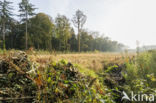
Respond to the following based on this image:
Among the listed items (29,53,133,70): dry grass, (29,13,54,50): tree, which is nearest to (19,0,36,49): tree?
(29,13,54,50): tree

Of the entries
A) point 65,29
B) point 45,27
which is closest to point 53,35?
point 45,27

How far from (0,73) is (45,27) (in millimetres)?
25595

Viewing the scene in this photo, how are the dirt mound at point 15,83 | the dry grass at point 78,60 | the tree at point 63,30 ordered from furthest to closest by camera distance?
the tree at point 63,30 → the dry grass at point 78,60 → the dirt mound at point 15,83

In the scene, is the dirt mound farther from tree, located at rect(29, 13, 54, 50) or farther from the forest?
tree, located at rect(29, 13, 54, 50)

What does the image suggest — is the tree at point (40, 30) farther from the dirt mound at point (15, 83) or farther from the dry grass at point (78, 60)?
the dirt mound at point (15, 83)

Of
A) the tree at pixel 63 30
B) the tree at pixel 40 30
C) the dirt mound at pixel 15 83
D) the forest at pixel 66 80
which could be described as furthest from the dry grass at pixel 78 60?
the tree at pixel 40 30

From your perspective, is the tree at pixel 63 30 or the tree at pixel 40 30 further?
the tree at pixel 40 30

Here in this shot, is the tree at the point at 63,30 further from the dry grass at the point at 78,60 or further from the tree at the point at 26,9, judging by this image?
the dry grass at the point at 78,60

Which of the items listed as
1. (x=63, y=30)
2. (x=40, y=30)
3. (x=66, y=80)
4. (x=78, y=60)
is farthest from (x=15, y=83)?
(x=40, y=30)

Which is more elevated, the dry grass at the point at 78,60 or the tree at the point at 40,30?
the tree at the point at 40,30

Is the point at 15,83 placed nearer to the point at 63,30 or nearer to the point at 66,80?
the point at 66,80

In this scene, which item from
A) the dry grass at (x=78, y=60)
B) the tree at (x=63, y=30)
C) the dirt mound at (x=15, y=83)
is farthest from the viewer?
the tree at (x=63, y=30)

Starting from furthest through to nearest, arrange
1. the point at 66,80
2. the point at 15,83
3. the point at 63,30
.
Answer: the point at 63,30, the point at 66,80, the point at 15,83

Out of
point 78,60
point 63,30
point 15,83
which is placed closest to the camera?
point 15,83
